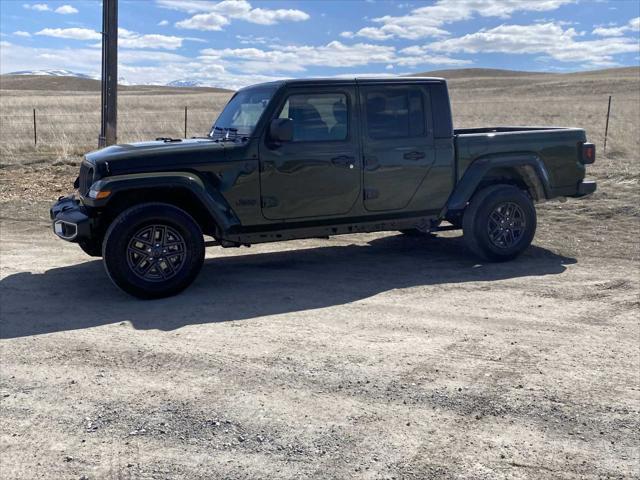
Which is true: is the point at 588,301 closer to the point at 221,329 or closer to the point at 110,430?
the point at 221,329

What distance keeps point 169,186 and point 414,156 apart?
8.36 ft

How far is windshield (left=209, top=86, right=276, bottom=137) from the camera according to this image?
261 inches

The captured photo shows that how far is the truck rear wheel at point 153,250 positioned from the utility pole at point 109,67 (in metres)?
8.64

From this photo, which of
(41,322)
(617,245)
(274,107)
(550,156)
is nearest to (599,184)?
(617,245)

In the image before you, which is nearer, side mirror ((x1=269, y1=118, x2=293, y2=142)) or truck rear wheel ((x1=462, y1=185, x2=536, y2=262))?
side mirror ((x1=269, y1=118, x2=293, y2=142))

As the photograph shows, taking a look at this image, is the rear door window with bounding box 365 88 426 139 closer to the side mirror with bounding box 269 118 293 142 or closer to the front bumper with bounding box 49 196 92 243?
the side mirror with bounding box 269 118 293 142

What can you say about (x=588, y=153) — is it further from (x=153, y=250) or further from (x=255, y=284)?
(x=153, y=250)

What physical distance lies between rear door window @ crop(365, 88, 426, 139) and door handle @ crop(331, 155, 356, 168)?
1.13ft

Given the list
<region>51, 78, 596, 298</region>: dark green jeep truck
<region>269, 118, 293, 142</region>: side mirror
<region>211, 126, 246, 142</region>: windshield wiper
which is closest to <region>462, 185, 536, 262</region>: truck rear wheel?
<region>51, 78, 596, 298</region>: dark green jeep truck

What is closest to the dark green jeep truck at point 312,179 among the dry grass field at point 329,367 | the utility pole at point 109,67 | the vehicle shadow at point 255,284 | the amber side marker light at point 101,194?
the amber side marker light at point 101,194

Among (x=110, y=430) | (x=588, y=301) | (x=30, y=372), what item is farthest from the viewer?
(x=588, y=301)

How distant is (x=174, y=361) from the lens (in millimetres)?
4574

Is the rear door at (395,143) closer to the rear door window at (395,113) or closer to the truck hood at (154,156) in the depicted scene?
→ the rear door window at (395,113)

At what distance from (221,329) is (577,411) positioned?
2645mm
